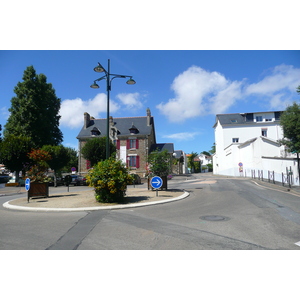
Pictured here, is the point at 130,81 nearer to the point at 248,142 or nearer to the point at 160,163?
the point at 160,163

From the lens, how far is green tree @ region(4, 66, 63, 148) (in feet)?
118

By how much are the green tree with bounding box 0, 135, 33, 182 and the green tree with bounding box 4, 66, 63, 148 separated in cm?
470

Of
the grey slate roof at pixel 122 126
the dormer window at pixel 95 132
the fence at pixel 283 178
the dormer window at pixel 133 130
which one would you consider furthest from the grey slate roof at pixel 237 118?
the dormer window at pixel 95 132

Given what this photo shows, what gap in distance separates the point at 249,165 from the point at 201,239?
30.7 meters

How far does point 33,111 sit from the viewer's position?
3659cm

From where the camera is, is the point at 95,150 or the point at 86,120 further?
the point at 86,120

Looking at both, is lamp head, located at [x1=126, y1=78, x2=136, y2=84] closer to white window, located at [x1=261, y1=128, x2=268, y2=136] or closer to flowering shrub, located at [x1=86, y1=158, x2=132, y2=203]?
flowering shrub, located at [x1=86, y1=158, x2=132, y2=203]

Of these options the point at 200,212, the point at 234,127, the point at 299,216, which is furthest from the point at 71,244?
the point at 234,127

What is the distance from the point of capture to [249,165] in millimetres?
32750

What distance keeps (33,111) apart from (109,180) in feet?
106

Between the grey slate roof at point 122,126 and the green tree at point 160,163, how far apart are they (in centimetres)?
2657

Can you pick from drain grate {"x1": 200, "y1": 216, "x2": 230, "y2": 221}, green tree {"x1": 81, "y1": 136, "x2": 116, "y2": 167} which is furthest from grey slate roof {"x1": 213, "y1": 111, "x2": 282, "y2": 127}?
drain grate {"x1": 200, "y1": 216, "x2": 230, "y2": 221}

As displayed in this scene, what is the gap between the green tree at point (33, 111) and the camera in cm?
3584

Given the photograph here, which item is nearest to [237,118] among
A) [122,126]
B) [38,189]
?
[122,126]
